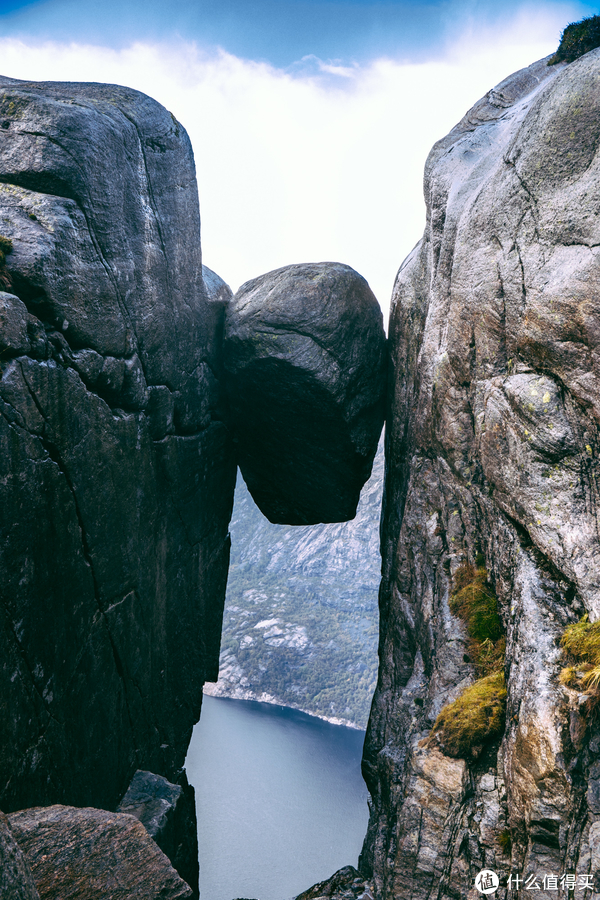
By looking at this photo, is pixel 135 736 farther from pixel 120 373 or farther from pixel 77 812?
pixel 120 373

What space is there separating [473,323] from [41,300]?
8012mm

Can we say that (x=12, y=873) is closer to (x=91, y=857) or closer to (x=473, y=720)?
(x=91, y=857)

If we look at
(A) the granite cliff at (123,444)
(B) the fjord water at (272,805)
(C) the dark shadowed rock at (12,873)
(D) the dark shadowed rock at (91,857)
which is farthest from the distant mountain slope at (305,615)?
(C) the dark shadowed rock at (12,873)

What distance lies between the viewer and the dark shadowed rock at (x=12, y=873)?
17.6 ft

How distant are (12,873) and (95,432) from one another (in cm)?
720

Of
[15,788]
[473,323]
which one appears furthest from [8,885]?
[473,323]

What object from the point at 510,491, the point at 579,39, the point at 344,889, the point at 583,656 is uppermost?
the point at 579,39

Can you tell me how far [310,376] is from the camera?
15.1 m

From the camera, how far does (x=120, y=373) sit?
1182 cm

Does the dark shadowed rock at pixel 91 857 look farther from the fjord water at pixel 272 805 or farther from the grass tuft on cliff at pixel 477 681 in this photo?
the fjord water at pixel 272 805

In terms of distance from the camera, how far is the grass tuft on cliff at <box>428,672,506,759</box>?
927 cm

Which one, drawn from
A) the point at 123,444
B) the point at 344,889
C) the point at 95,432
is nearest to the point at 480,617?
the point at 344,889

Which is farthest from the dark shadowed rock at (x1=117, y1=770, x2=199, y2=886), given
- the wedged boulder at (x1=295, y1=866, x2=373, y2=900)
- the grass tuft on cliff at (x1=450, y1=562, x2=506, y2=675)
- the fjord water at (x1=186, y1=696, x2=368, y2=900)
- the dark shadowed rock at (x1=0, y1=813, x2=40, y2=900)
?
the fjord water at (x1=186, y1=696, x2=368, y2=900)

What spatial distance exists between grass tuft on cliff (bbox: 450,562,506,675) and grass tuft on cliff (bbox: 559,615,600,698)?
220 cm
